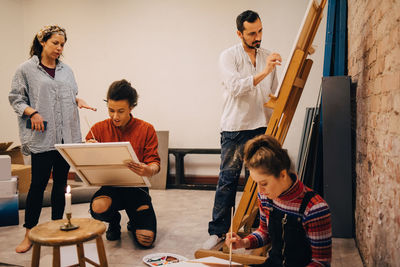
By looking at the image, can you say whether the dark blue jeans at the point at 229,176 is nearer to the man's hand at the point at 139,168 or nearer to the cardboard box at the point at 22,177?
the man's hand at the point at 139,168

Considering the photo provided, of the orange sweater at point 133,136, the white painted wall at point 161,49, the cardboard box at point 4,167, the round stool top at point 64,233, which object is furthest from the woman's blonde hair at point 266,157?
the white painted wall at point 161,49

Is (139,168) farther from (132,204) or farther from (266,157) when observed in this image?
(266,157)

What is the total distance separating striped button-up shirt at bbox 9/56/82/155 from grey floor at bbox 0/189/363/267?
27.5 inches

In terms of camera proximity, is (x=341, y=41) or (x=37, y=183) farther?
(x=341, y=41)

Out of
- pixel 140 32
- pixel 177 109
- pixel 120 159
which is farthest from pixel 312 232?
pixel 140 32

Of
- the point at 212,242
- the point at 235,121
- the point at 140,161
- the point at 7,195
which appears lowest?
the point at 212,242

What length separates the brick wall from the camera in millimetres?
1496

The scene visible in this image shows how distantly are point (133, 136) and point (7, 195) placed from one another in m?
1.29

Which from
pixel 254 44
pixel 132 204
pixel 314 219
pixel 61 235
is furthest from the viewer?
pixel 132 204

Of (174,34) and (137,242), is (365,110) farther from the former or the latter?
(174,34)

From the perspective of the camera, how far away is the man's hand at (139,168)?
2.27m

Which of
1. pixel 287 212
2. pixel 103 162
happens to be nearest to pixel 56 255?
pixel 103 162

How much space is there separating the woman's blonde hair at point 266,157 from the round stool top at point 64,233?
73cm

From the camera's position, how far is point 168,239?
2.78 meters
